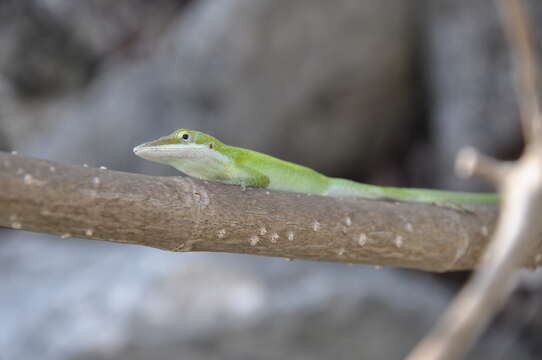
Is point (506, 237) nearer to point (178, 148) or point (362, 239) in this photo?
point (362, 239)

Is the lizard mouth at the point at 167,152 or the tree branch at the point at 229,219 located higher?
the lizard mouth at the point at 167,152

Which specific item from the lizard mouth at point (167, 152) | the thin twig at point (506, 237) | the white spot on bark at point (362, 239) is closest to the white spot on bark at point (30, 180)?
the lizard mouth at point (167, 152)

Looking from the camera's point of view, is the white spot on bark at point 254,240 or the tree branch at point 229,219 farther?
the white spot on bark at point 254,240

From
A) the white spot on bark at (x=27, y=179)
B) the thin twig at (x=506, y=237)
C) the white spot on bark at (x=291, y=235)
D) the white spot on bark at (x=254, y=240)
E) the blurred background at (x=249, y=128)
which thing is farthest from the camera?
the blurred background at (x=249, y=128)

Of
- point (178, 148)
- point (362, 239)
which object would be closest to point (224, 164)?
point (178, 148)

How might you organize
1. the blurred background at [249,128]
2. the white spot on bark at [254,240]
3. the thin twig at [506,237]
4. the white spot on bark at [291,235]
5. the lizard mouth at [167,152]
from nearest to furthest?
the thin twig at [506,237], the white spot on bark at [254,240], the white spot on bark at [291,235], the lizard mouth at [167,152], the blurred background at [249,128]

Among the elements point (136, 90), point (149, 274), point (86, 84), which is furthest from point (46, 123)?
point (149, 274)

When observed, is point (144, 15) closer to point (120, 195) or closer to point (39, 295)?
point (39, 295)

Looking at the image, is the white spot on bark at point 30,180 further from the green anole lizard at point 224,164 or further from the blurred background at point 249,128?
the blurred background at point 249,128
